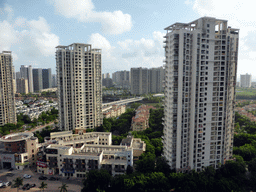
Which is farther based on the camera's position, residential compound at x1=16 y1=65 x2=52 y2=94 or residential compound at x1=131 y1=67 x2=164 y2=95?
residential compound at x1=16 y1=65 x2=52 y2=94

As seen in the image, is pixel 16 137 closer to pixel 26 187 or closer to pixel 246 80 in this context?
pixel 26 187

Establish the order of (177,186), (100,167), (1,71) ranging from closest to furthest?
(177,186) → (100,167) → (1,71)

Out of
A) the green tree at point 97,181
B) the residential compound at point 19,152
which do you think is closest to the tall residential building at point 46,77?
the residential compound at point 19,152

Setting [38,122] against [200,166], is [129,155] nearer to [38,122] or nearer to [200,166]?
[200,166]

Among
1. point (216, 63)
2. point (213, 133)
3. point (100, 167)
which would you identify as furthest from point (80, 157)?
point (216, 63)

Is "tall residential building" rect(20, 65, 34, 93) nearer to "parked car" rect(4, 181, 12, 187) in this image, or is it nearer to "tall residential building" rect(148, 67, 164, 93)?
"tall residential building" rect(148, 67, 164, 93)

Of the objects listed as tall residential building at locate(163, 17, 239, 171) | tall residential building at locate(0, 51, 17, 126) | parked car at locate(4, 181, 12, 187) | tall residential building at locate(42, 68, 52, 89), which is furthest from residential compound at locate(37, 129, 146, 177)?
tall residential building at locate(42, 68, 52, 89)

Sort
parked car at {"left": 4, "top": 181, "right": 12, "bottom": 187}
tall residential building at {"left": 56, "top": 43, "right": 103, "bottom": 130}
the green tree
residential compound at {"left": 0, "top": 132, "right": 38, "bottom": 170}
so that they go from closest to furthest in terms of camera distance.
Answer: the green tree → parked car at {"left": 4, "top": 181, "right": 12, "bottom": 187} → residential compound at {"left": 0, "top": 132, "right": 38, "bottom": 170} → tall residential building at {"left": 56, "top": 43, "right": 103, "bottom": 130}
